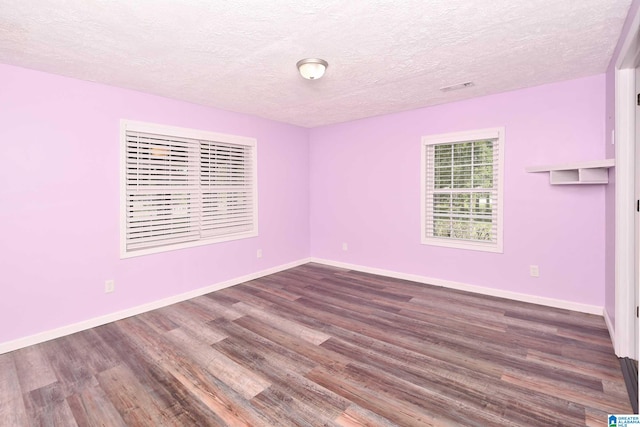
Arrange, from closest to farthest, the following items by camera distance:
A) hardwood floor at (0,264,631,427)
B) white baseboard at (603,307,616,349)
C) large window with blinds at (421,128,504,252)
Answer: hardwood floor at (0,264,631,427) → white baseboard at (603,307,616,349) → large window with blinds at (421,128,504,252)

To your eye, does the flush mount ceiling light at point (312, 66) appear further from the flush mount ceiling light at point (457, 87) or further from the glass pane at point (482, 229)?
the glass pane at point (482, 229)

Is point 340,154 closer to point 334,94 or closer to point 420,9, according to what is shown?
point 334,94

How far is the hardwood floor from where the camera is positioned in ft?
6.31

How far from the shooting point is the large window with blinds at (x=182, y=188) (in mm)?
3547

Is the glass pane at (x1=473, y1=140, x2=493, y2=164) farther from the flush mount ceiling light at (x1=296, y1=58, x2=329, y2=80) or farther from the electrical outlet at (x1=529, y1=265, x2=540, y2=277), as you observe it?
the flush mount ceiling light at (x1=296, y1=58, x2=329, y2=80)

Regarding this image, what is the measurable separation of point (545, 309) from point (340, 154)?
11.5 feet

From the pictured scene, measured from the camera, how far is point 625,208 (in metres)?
2.39

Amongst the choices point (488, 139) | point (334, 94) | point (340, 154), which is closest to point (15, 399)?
point (334, 94)

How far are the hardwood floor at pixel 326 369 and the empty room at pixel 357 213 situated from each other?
0.02m

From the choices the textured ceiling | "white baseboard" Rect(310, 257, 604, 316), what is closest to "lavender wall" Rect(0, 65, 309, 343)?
the textured ceiling

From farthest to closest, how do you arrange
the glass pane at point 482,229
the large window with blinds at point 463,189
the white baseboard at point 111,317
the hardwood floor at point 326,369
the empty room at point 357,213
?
the glass pane at point 482,229
the large window with blinds at point 463,189
the white baseboard at point 111,317
the empty room at point 357,213
the hardwood floor at point 326,369

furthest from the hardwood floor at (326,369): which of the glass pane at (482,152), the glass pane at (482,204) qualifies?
the glass pane at (482,152)

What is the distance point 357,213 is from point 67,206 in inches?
148

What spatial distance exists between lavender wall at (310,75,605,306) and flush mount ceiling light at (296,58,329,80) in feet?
7.14
